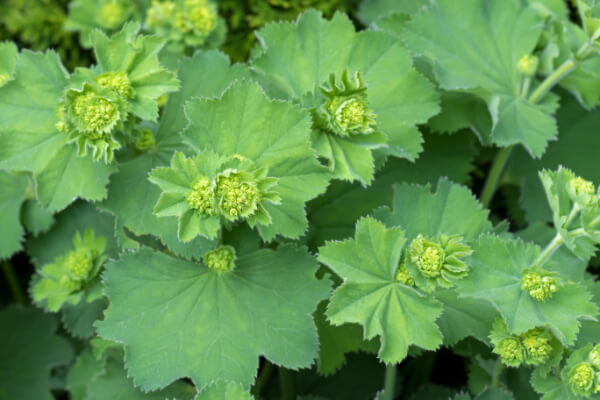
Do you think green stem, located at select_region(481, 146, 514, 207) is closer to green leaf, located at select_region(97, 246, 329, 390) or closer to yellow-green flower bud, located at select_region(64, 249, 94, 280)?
green leaf, located at select_region(97, 246, 329, 390)

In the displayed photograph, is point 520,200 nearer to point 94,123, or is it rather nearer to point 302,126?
point 302,126

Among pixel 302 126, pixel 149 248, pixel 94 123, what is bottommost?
pixel 149 248

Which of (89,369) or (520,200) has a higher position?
(520,200)

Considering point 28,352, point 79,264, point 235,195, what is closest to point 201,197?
point 235,195

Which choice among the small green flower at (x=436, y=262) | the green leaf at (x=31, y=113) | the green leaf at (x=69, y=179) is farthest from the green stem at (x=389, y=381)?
the green leaf at (x=31, y=113)

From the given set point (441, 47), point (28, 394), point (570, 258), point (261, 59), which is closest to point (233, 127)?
point (261, 59)

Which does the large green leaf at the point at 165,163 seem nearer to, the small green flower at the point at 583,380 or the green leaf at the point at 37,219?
the green leaf at the point at 37,219

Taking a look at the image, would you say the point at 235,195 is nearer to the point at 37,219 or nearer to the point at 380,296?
the point at 380,296
